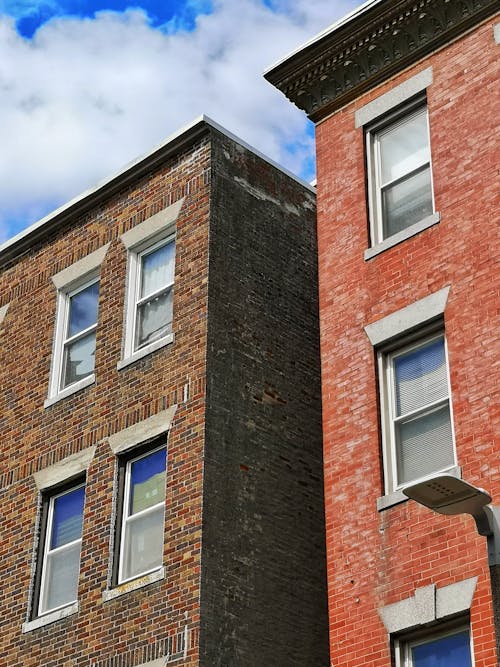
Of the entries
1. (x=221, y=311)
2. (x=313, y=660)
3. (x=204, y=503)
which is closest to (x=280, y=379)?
(x=221, y=311)

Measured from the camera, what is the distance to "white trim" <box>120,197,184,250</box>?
19.1m

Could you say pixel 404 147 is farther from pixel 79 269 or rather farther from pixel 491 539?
pixel 491 539

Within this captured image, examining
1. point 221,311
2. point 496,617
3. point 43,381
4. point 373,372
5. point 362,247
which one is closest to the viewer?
point 496,617

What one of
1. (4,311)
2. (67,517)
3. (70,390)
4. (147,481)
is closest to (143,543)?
(147,481)

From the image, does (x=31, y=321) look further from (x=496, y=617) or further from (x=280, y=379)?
(x=496, y=617)

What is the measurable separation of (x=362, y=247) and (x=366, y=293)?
29.4 inches

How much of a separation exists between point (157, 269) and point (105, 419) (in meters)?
2.52

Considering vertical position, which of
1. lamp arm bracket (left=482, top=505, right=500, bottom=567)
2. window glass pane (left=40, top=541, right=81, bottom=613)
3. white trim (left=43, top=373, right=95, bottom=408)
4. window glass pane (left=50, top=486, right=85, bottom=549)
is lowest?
lamp arm bracket (left=482, top=505, right=500, bottom=567)

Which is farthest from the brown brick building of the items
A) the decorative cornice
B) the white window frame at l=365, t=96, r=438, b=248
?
the white window frame at l=365, t=96, r=438, b=248

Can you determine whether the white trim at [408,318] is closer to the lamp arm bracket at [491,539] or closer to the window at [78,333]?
the lamp arm bracket at [491,539]

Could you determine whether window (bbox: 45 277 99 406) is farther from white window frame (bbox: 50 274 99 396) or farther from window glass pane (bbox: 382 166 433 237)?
window glass pane (bbox: 382 166 433 237)

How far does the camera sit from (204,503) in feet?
53.1

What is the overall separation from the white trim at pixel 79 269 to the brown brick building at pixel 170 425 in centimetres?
4

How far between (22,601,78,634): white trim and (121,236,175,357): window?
12.3 feet
